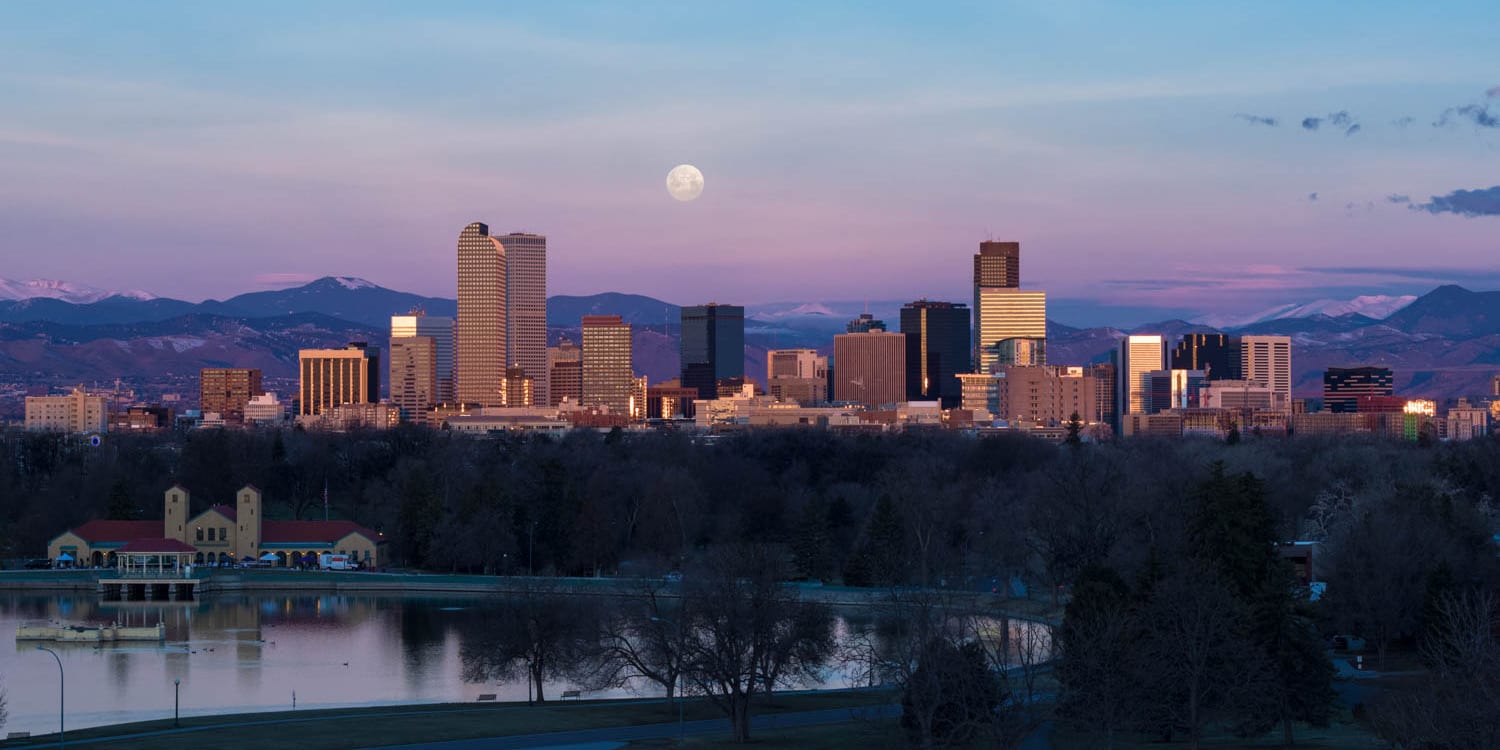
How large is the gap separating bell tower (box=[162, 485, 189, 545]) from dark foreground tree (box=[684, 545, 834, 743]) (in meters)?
49.5

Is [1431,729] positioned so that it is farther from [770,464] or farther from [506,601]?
[770,464]

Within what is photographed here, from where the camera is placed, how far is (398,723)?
4106 cm

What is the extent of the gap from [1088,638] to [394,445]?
8237 centimetres

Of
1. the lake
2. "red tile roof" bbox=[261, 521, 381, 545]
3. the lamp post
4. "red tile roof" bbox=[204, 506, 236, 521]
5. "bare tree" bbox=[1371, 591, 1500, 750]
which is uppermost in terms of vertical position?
"bare tree" bbox=[1371, 591, 1500, 750]

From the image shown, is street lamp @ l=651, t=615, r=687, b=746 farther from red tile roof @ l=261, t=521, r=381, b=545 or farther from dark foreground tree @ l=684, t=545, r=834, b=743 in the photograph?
red tile roof @ l=261, t=521, r=381, b=545

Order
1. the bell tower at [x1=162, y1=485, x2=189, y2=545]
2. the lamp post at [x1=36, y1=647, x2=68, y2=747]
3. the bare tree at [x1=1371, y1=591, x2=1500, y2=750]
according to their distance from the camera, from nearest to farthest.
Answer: the bare tree at [x1=1371, y1=591, x2=1500, y2=750], the lamp post at [x1=36, y1=647, x2=68, y2=747], the bell tower at [x1=162, y1=485, x2=189, y2=545]

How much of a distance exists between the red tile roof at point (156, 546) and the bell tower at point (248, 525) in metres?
4.89

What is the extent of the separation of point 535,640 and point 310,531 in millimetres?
46090

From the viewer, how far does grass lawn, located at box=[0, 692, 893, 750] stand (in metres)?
38.2

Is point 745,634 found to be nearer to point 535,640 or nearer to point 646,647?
point 646,647

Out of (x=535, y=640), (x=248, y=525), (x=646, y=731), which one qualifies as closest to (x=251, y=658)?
(x=535, y=640)

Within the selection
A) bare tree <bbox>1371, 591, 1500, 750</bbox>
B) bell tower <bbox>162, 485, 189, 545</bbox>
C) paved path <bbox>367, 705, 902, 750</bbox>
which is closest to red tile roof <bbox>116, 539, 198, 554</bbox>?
bell tower <bbox>162, 485, 189, 545</bbox>

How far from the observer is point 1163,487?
7388 centimetres

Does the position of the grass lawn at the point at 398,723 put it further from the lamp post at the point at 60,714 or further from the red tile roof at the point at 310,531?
the red tile roof at the point at 310,531
